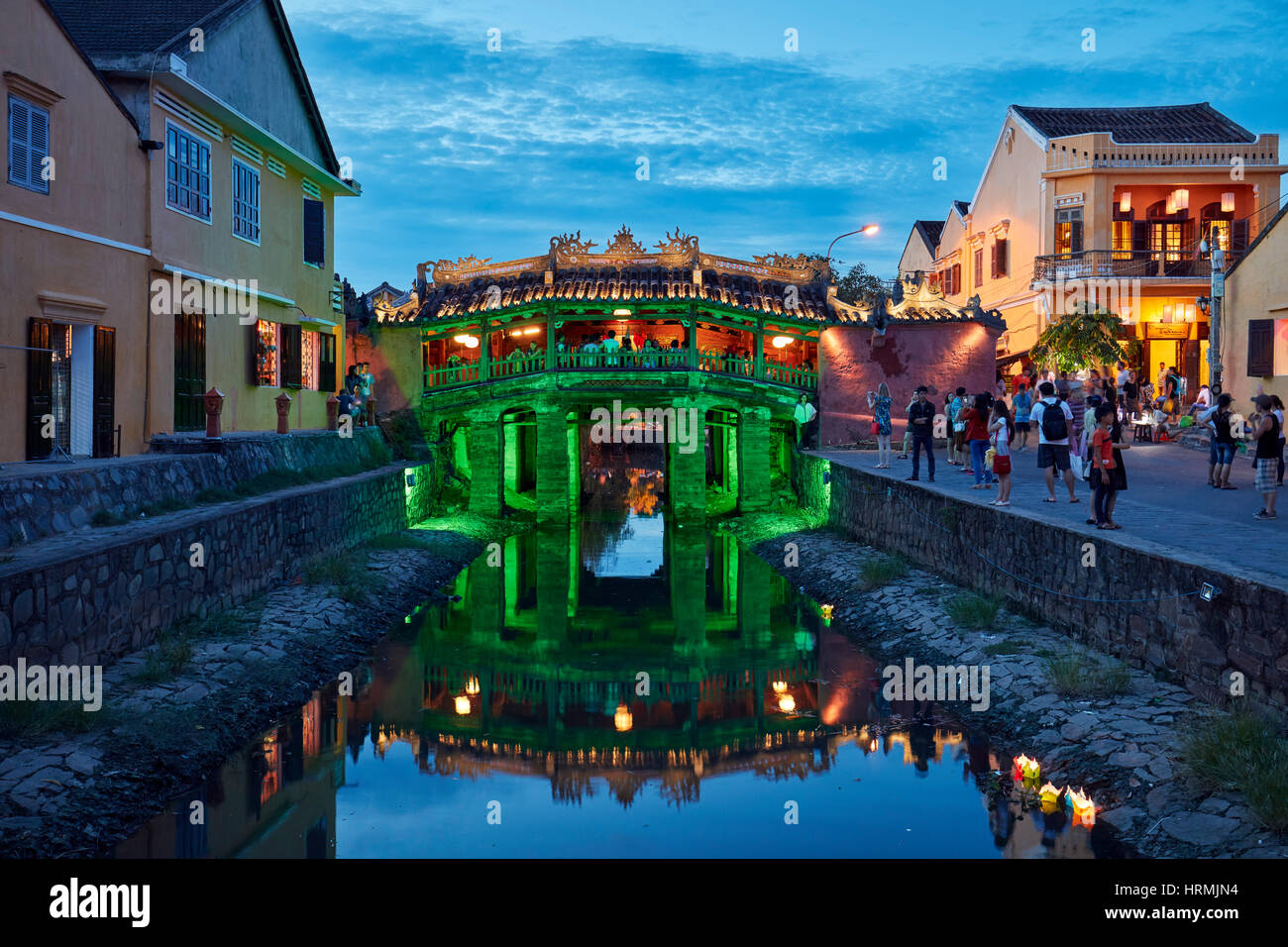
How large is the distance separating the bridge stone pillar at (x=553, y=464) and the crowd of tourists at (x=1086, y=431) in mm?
8058

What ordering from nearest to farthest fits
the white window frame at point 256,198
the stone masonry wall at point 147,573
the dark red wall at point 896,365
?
the stone masonry wall at point 147,573 < the white window frame at point 256,198 < the dark red wall at point 896,365

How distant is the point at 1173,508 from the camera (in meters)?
14.9

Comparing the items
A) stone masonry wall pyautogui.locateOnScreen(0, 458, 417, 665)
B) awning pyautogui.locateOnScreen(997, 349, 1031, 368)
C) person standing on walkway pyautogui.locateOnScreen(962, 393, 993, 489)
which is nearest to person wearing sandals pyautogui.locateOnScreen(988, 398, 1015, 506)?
person standing on walkway pyautogui.locateOnScreen(962, 393, 993, 489)

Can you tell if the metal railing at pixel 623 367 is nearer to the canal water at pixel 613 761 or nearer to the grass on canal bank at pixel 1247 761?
the canal water at pixel 613 761

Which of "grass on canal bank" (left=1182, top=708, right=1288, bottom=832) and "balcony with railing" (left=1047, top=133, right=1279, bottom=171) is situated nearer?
"grass on canal bank" (left=1182, top=708, right=1288, bottom=832)

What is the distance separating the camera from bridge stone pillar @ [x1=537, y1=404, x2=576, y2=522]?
2873cm

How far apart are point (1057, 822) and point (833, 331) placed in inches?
883

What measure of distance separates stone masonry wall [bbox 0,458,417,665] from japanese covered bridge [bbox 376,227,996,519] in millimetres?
10473

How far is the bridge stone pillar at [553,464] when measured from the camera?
28.7m

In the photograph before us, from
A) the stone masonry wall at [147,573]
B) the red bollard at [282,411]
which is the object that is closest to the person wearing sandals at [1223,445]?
the stone masonry wall at [147,573]

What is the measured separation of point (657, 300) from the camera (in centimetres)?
2778

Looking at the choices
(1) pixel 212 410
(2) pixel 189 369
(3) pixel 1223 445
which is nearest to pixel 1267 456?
(3) pixel 1223 445

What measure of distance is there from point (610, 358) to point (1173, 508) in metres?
15.6

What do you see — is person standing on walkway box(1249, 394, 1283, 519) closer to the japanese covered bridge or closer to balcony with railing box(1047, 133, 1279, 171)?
the japanese covered bridge
